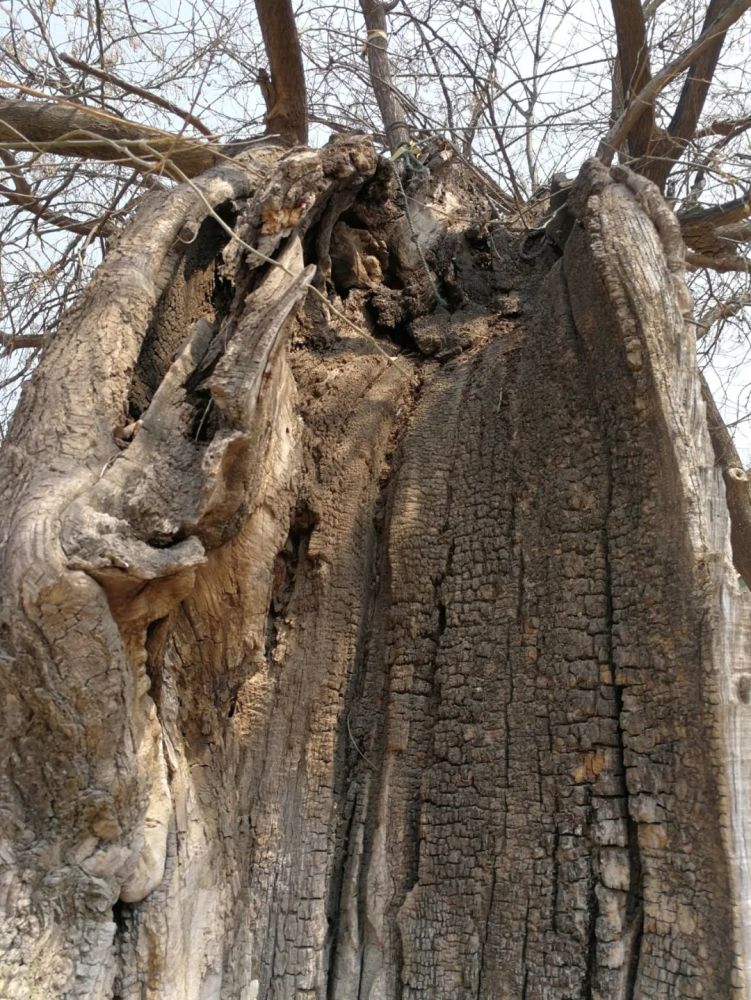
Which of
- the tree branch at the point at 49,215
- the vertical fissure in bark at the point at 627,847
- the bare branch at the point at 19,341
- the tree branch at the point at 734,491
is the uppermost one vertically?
the tree branch at the point at 49,215

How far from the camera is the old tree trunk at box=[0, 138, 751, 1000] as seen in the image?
154 centimetres

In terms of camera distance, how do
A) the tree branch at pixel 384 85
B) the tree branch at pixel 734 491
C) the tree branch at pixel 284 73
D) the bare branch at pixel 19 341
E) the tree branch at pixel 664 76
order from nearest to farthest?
the tree branch at pixel 664 76
the tree branch at pixel 734 491
the tree branch at pixel 284 73
the bare branch at pixel 19 341
the tree branch at pixel 384 85

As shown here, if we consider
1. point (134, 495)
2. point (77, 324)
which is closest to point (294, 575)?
point (134, 495)

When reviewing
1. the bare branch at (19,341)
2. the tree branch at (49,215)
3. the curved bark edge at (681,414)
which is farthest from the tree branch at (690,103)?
the bare branch at (19,341)

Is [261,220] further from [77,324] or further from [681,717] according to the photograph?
[681,717]

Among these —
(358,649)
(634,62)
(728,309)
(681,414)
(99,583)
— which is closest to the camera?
(99,583)

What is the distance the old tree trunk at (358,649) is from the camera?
1544mm

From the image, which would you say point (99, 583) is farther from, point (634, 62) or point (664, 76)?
point (634, 62)

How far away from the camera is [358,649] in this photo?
6.93 ft

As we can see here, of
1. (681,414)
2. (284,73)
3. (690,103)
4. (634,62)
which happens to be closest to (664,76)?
(634,62)

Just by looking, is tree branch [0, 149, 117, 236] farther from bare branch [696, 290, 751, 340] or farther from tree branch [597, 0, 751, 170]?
bare branch [696, 290, 751, 340]

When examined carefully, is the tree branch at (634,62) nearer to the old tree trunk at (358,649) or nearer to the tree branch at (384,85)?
the tree branch at (384,85)

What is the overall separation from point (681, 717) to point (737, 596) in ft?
0.83

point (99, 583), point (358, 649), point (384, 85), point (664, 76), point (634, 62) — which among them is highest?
point (384, 85)
